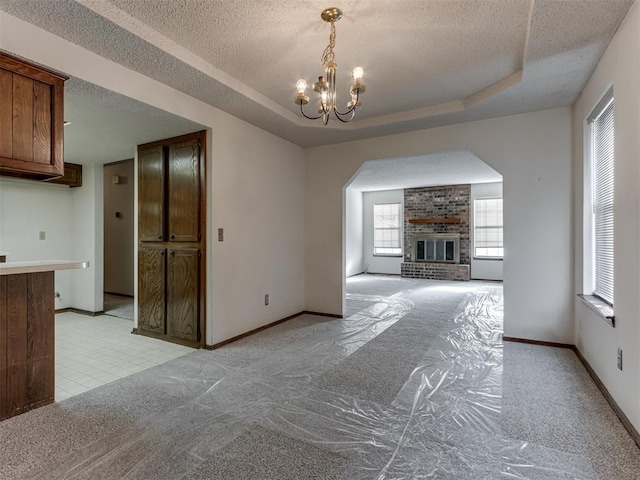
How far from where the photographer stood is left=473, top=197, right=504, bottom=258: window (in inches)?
329

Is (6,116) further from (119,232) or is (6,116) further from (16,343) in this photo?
(119,232)

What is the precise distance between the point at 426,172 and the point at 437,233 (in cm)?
240

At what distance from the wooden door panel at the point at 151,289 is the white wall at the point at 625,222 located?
4.00 m

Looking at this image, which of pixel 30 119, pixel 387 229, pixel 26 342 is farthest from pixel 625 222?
pixel 387 229

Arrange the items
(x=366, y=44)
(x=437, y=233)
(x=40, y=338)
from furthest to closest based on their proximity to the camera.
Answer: (x=437, y=233), (x=366, y=44), (x=40, y=338)

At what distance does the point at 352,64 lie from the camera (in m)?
2.73

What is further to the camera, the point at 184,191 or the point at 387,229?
the point at 387,229

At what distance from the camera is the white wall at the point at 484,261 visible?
8.28 metres

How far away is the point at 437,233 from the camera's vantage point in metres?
8.91

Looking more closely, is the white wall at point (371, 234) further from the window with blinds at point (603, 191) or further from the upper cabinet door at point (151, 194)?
the upper cabinet door at point (151, 194)

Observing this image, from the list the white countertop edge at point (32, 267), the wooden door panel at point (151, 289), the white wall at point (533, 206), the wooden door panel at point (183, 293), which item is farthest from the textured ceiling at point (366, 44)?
the wooden door panel at point (151, 289)

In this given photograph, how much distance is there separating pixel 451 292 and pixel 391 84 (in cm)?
478

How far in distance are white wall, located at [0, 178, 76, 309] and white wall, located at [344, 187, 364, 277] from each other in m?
6.20

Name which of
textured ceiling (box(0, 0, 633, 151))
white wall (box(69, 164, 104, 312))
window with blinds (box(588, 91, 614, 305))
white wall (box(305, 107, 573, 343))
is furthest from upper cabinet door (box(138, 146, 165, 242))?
window with blinds (box(588, 91, 614, 305))
